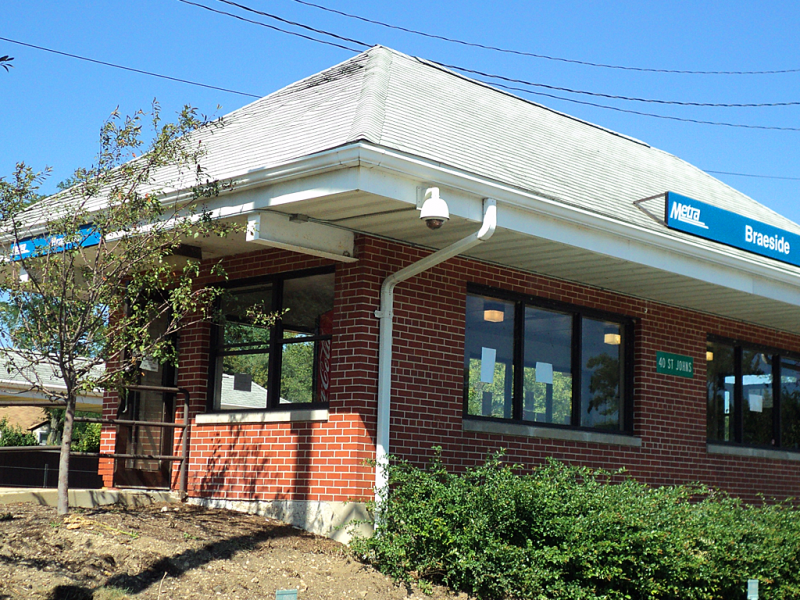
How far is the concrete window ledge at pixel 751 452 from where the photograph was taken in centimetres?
1377

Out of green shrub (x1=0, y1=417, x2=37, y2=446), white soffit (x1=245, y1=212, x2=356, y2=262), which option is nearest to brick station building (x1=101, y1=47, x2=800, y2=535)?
white soffit (x1=245, y1=212, x2=356, y2=262)

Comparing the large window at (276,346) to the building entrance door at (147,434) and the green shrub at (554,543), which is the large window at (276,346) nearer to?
the building entrance door at (147,434)

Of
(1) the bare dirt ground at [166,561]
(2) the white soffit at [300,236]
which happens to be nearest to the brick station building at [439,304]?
(2) the white soffit at [300,236]

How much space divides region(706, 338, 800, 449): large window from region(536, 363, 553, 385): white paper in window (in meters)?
3.54

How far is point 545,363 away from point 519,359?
56 cm

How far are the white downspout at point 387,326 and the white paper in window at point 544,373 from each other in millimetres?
2681

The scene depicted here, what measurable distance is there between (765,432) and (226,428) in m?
9.23

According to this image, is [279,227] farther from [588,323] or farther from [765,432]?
[765,432]

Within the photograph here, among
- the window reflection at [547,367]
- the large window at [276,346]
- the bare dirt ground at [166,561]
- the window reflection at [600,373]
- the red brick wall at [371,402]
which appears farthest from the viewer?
the window reflection at [600,373]

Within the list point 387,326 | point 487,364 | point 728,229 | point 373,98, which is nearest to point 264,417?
point 387,326

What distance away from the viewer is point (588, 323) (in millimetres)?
12461

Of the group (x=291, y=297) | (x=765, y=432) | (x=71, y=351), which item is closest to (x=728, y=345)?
(x=765, y=432)

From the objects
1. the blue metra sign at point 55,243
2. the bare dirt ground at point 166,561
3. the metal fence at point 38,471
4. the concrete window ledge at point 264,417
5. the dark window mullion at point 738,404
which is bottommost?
the metal fence at point 38,471

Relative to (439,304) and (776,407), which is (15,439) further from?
(776,407)
